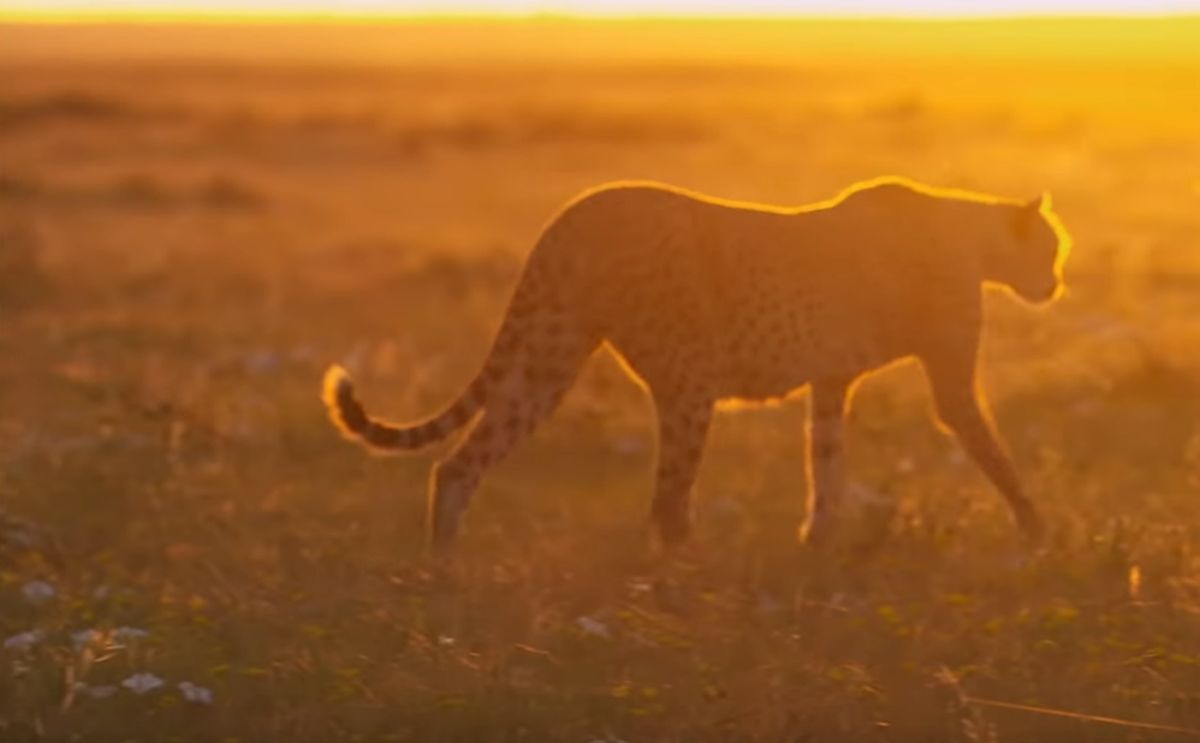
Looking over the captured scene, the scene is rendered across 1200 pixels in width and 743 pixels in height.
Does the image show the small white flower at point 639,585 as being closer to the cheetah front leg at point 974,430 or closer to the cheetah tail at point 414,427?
the cheetah tail at point 414,427

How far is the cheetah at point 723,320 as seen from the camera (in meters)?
7.44

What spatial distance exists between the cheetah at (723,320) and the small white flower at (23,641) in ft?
4.79

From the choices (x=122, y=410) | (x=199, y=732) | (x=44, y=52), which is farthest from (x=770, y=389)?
(x=44, y=52)

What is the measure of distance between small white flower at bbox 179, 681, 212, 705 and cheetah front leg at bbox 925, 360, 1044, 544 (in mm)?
3216

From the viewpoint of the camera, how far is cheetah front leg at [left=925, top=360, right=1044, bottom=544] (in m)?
7.89

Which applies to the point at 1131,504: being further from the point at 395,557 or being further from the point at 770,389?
the point at 395,557

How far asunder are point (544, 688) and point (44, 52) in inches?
4234

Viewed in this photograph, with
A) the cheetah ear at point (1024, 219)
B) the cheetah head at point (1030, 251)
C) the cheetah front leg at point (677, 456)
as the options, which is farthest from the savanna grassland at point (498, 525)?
the cheetah ear at point (1024, 219)

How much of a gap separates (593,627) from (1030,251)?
2.58 m

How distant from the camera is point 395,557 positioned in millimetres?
7750

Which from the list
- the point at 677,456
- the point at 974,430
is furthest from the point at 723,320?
the point at 974,430

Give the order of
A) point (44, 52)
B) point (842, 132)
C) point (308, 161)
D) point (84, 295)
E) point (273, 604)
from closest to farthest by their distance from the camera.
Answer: point (273, 604) → point (84, 295) → point (308, 161) → point (842, 132) → point (44, 52)

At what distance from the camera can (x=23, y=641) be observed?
6434 millimetres

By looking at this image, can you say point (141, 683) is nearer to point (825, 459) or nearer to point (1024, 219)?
point (825, 459)
